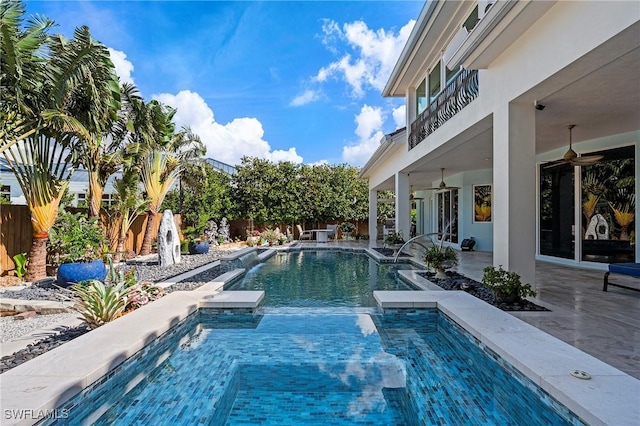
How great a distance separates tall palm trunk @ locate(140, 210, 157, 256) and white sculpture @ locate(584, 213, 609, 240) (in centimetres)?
1504

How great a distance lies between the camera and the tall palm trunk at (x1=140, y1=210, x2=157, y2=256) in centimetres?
1398

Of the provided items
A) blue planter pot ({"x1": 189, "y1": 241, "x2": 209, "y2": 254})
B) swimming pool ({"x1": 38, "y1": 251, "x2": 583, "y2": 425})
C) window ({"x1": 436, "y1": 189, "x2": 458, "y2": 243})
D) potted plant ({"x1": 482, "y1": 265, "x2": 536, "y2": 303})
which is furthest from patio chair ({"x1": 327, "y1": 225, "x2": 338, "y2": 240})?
swimming pool ({"x1": 38, "y1": 251, "x2": 583, "y2": 425})

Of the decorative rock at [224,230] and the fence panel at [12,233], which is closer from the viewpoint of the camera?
the fence panel at [12,233]

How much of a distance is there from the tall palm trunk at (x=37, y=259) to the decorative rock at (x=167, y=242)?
300cm

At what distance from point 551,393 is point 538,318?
2377 mm

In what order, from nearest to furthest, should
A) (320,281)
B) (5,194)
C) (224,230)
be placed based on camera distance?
(320,281) < (5,194) < (224,230)

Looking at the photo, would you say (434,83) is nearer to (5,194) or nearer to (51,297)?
(51,297)

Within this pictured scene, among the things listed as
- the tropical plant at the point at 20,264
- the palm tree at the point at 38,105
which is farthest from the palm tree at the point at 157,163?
the tropical plant at the point at 20,264

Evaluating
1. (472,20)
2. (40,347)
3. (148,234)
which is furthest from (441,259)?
(148,234)

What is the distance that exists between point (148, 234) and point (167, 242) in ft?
11.8

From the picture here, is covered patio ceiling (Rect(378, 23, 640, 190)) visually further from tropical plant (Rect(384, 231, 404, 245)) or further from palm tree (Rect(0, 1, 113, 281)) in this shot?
palm tree (Rect(0, 1, 113, 281))

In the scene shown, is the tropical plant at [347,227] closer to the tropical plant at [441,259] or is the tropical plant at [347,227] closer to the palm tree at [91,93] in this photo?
the tropical plant at [441,259]

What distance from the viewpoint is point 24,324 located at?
532 centimetres

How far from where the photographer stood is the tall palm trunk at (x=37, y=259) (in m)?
8.21
